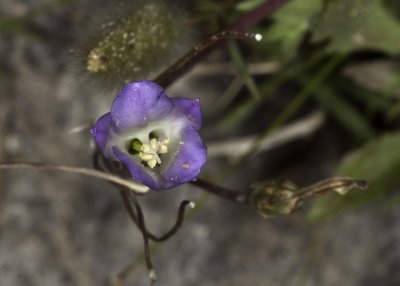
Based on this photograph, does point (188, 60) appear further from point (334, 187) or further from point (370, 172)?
point (370, 172)

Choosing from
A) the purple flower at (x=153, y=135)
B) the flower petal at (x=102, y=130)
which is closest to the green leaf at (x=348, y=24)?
the purple flower at (x=153, y=135)

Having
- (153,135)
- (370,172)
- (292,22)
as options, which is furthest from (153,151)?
(370,172)

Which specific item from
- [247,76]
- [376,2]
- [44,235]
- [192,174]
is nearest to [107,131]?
[192,174]

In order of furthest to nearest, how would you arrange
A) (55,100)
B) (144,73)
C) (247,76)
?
(55,100) → (247,76) → (144,73)

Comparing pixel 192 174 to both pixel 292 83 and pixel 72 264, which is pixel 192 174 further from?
pixel 292 83

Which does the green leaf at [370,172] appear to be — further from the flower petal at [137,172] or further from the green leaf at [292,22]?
the flower petal at [137,172]

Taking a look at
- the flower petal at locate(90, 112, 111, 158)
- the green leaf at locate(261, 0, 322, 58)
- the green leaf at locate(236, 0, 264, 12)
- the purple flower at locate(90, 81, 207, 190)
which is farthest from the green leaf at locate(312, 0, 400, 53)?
the flower petal at locate(90, 112, 111, 158)
